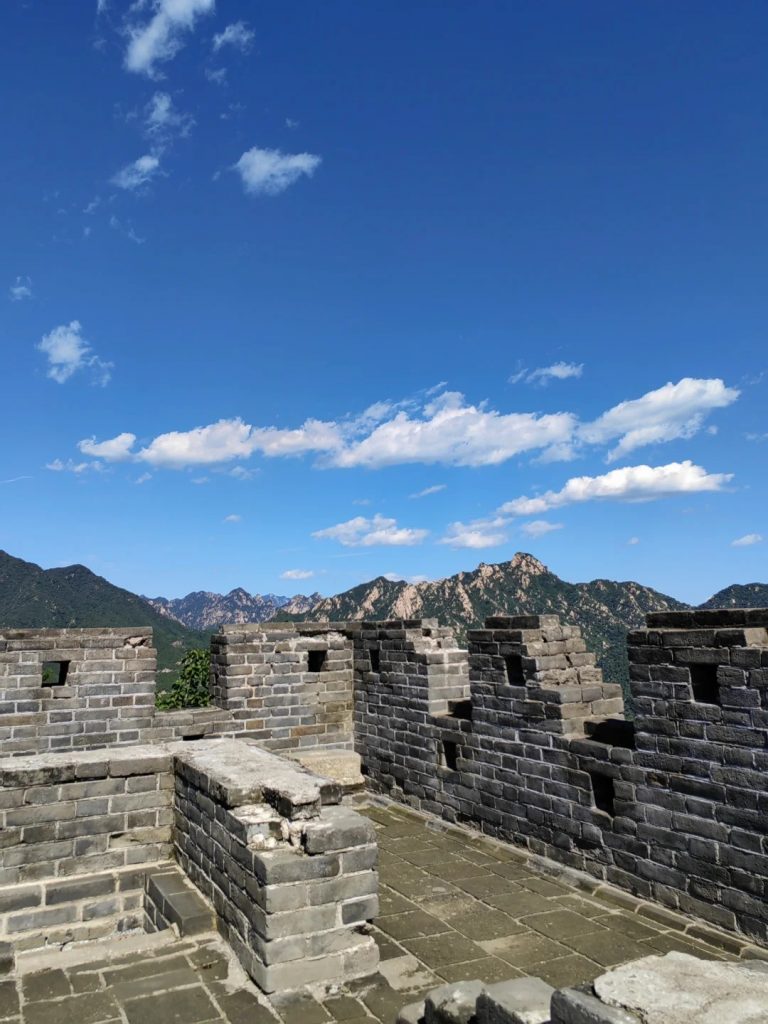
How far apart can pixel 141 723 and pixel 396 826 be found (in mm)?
3395

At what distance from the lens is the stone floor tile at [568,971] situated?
469 cm

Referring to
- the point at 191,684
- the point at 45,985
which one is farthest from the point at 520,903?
the point at 191,684

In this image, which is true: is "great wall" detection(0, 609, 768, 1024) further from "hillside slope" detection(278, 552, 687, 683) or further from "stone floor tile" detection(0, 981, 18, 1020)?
"hillside slope" detection(278, 552, 687, 683)

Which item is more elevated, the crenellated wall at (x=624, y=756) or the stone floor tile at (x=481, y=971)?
the crenellated wall at (x=624, y=756)

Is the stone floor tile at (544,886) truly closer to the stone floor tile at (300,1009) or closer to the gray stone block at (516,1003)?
the stone floor tile at (300,1009)

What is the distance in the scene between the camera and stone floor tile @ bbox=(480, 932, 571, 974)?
16.3ft

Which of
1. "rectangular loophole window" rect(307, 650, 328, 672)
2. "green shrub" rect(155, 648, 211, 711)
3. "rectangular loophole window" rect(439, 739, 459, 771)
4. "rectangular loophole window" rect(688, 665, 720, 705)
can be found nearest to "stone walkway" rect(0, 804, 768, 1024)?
"rectangular loophole window" rect(439, 739, 459, 771)

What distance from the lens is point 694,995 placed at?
254 centimetres

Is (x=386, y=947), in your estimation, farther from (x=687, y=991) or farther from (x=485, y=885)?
(x=687, y=991)

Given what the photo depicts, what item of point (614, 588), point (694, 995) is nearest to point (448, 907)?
point (694, 995)

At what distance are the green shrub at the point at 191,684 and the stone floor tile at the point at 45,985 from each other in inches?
439

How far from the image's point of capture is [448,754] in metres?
8.77

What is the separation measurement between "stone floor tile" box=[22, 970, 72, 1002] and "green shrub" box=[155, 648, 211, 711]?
36.6 feet

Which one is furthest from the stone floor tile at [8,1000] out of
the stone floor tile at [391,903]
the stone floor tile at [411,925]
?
the stone floor tile at [391,903]
